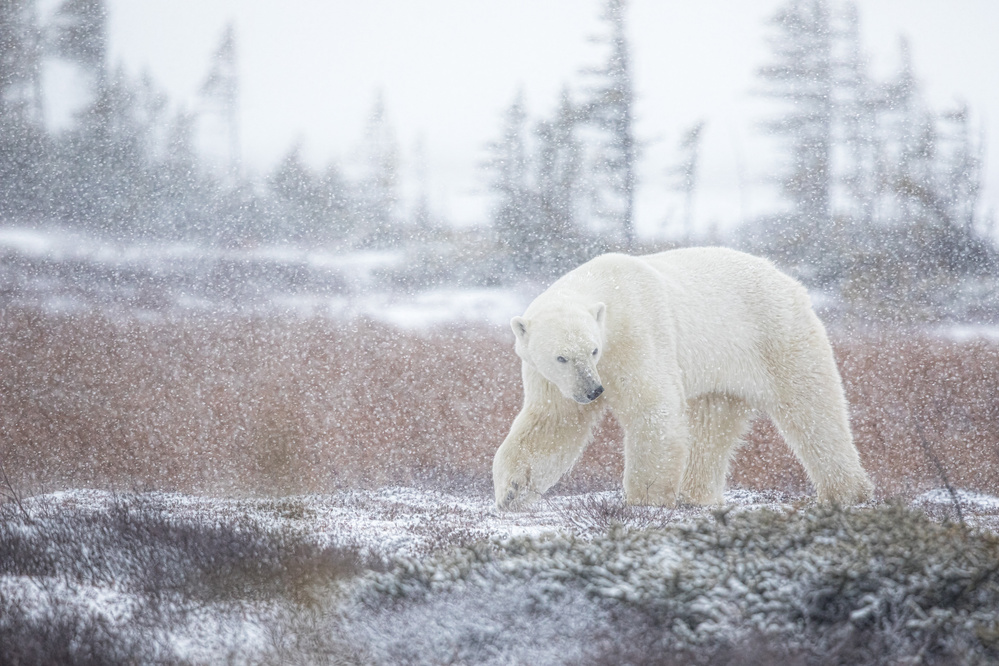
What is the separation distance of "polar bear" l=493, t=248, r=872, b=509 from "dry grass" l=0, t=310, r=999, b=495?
3.66ft

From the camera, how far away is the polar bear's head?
402 centimetres

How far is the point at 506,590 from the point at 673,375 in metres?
2.11

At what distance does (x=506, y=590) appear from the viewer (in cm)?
282

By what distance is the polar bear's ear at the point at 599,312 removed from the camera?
14.1 feet

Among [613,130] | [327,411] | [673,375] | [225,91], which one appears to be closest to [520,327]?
[673,375]

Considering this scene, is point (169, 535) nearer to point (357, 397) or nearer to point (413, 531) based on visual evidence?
point (413, 531)

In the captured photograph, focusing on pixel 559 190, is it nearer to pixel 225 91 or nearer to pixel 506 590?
pixel 225 91

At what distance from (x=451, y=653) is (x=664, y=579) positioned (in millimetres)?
781

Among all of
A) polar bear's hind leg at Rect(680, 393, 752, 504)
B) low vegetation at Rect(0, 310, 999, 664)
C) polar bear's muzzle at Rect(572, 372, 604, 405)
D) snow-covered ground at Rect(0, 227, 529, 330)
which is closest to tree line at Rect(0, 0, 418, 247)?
snow-covered ground at Rect(0, 227, 529, 330)

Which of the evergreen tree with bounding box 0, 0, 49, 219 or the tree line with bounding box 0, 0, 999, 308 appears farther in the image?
the evergreen tree with bounding box 0, 0, 49, 219

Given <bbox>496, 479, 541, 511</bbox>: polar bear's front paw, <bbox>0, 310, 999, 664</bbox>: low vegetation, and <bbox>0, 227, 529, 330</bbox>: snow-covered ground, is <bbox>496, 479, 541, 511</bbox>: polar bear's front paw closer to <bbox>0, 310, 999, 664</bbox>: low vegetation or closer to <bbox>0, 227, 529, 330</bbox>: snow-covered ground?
<bbox>0, 310, 999, 664</bbox>: low vegetation

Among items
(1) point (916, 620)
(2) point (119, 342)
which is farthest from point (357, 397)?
(1) point (916, 620)

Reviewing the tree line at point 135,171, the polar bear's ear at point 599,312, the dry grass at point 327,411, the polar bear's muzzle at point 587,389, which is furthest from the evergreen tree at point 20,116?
the polar bear's muzzle at point 587,389

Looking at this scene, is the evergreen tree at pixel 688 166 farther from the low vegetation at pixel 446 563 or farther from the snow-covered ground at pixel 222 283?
the low vegetation at pixel 446 563
